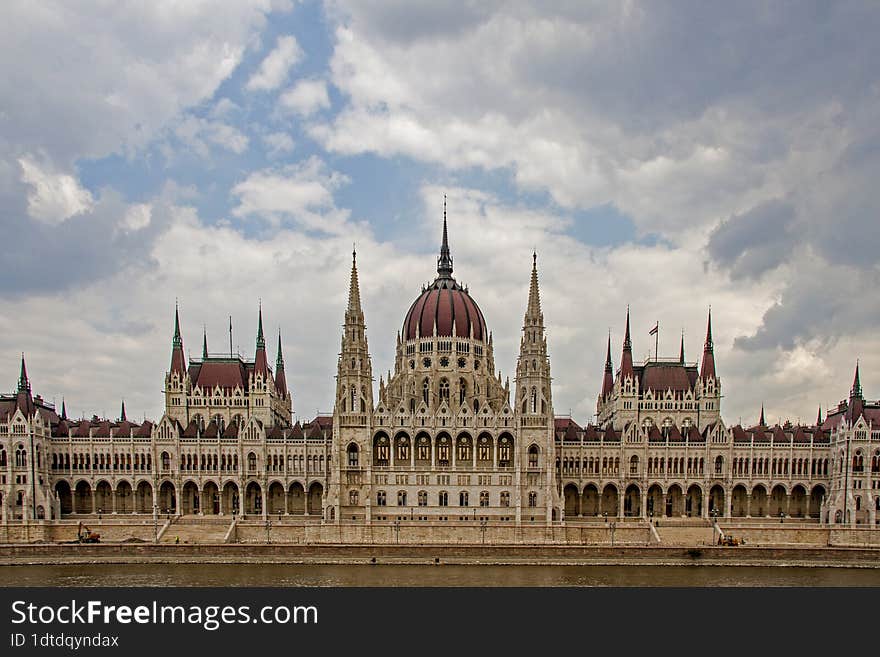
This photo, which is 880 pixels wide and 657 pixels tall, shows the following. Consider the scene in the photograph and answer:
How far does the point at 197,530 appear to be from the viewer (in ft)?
279

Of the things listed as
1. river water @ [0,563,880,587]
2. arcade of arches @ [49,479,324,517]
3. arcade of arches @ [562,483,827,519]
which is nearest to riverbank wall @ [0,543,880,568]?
river water @ [0,563,880,587]

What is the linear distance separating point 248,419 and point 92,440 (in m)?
17.2

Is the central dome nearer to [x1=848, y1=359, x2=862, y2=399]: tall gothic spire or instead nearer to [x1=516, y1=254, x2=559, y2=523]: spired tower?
[x1=516, y1=254, x2=559, y2=523]: spired tower

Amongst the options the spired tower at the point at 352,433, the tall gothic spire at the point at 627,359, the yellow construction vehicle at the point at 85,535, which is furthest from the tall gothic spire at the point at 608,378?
the yellow construction vehicle at the point at 85,535

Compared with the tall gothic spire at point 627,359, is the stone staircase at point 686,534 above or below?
below

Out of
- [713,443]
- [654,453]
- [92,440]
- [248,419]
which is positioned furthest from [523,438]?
[92,440]

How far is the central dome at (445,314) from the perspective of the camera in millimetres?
107750

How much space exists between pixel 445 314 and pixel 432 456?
923 inches

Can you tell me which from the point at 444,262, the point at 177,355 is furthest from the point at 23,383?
the point at 444,262

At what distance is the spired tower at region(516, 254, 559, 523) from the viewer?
8944 cm

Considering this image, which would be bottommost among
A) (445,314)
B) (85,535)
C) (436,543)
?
(436,543)

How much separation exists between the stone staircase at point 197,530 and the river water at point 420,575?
8.89 meters

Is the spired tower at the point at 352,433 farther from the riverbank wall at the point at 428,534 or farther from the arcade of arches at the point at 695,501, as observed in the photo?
the arcade of arches at the point at 695,501

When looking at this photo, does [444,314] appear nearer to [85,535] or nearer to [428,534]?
[428,534]
